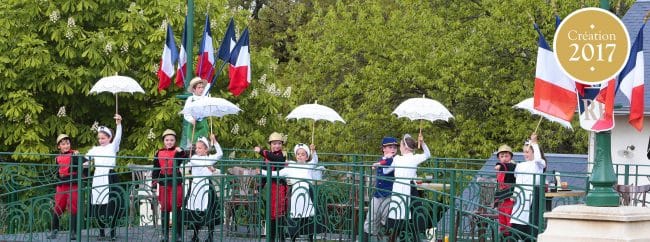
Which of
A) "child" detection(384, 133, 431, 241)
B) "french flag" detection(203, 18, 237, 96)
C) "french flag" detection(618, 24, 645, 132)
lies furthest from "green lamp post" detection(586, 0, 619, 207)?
"french flag" detection(203, 18, 237, 96)

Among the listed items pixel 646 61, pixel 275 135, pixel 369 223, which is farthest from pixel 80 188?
pixel 646 61

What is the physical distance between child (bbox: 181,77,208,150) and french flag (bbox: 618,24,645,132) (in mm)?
6638

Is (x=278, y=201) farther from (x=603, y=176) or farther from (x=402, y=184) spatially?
(x=603, y=176)

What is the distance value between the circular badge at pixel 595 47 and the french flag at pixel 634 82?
0.88 metres

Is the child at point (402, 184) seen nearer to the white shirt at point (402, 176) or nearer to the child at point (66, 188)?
the white shirt at point (402, 176)

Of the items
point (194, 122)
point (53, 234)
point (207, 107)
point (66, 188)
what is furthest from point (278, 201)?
point (53, 234)

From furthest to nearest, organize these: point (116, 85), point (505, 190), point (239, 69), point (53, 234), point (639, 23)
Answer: point (639, 23) < point (239, 69) < point (116, 85) < point (53, 234) < point (505, 190)

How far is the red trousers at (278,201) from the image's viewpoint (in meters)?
17.7

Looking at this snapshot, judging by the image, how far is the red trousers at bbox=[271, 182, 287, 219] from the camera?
17734 mm

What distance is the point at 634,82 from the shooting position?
14430mm

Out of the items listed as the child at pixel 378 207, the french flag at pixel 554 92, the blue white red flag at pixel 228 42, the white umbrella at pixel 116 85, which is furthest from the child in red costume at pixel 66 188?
the french flag at pixel 554 92

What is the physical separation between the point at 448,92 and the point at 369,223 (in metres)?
21.3

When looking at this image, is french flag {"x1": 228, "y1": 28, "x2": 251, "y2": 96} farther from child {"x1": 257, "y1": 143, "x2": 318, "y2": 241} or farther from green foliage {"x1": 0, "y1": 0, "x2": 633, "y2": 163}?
green foliage {"x1": 0, "y1": 0, "x2": 633, "y2": 163}

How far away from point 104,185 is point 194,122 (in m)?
1.74
